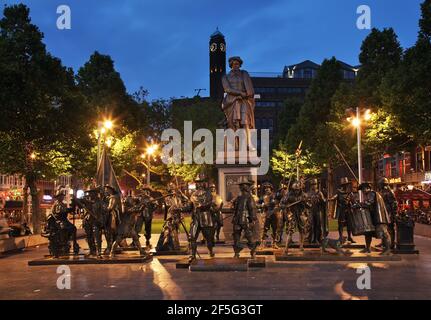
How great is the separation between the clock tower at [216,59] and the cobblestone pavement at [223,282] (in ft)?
408

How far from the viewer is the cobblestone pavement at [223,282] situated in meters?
9.66

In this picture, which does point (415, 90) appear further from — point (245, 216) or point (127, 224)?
point (127, 224)

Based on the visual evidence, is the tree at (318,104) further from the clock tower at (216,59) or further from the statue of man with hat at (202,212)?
the clock tower at (216,59)

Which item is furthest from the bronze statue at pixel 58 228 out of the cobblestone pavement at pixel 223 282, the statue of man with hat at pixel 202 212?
the statue of man with hat at pixel 202 212

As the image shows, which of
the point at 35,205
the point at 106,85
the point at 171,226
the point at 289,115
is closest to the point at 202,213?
the point at 171,226

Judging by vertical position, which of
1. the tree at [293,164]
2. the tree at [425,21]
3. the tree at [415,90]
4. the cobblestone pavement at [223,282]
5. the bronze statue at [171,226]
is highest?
the tree at [425,21]

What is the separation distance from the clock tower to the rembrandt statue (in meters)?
117

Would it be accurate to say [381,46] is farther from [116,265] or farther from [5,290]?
[5,290]

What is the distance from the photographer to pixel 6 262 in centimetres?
1602

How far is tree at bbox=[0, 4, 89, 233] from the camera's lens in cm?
2122

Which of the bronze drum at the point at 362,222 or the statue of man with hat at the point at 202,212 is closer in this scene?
the statue of man with hat at the point at 202,212

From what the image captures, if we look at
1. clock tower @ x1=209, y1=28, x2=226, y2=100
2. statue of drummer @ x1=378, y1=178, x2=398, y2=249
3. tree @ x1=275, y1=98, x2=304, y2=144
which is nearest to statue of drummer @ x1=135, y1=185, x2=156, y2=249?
statue of drummer @ x1=378, y1=178, x2=398, y2=249

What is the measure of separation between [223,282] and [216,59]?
133746mm

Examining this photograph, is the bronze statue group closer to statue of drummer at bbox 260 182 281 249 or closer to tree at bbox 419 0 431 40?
statue of drummer at bbox 260 182 281 249
